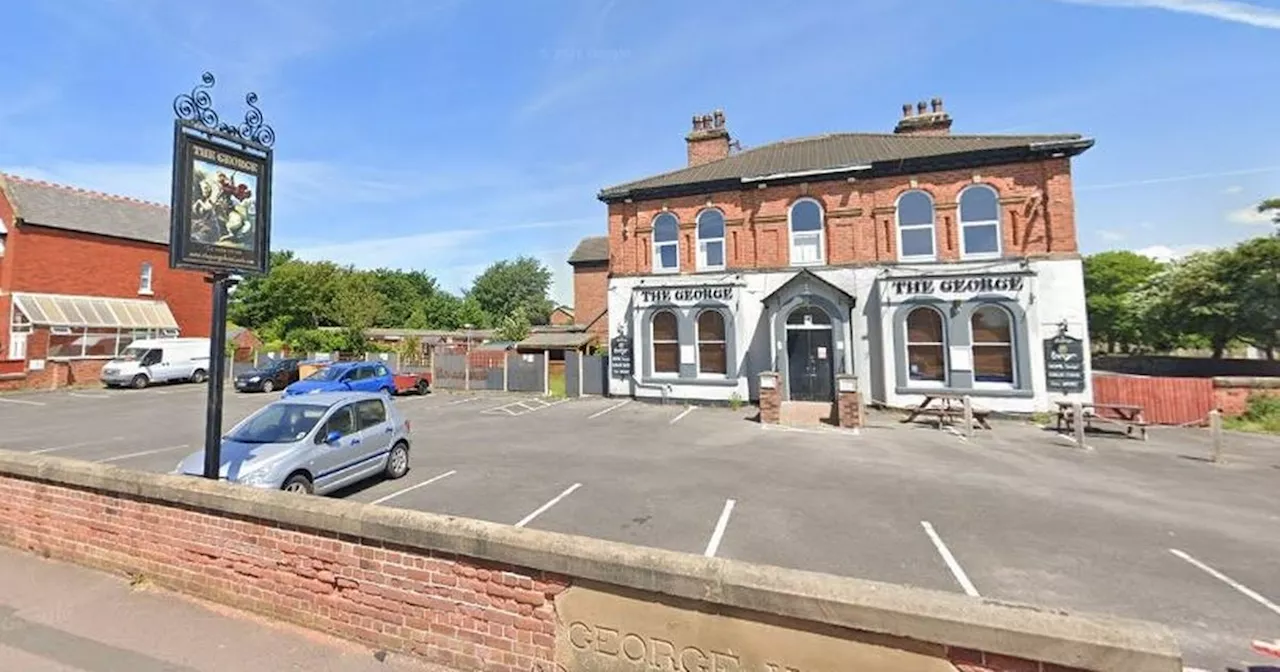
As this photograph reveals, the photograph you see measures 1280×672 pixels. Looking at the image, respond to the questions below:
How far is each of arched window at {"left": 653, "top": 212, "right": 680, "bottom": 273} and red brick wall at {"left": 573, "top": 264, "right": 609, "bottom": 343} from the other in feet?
58.0

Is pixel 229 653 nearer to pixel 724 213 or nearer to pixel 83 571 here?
pixel 83 571

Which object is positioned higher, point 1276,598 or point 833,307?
point 833,307

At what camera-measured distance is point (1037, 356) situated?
16625 millimetres

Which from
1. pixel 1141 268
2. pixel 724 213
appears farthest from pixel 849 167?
pixel 1141 268

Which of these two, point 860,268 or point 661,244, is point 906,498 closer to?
point 860,268

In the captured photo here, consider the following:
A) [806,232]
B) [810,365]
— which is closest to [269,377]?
[810,365]

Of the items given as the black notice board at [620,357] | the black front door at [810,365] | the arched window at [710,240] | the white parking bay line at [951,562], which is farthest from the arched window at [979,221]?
the white parking bay line at [951,562]

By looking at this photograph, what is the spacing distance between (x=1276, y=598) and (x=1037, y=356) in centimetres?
1307

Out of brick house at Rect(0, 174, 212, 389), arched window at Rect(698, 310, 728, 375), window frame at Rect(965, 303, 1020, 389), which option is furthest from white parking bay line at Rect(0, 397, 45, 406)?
window frame at Rect(965, 303, 1020, 389)

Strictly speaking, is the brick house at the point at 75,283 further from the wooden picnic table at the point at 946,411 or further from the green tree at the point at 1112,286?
the green tree at the point at 1112,286

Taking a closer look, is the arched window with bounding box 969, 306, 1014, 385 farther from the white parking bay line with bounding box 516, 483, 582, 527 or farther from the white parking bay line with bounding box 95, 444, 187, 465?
the white parking bay line with bounding box 95, 444, 187, 465

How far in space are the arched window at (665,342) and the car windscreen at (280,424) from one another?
13859 mm

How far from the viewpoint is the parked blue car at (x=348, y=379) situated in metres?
19.2

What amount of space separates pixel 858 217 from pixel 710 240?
213 inches
